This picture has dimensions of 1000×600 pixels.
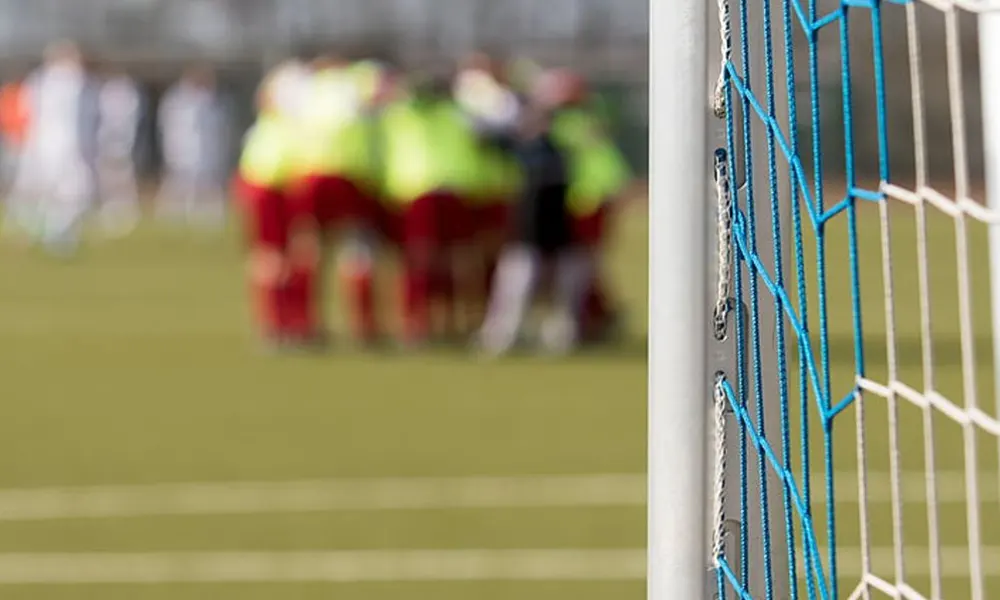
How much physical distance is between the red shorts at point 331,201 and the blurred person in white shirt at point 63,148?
9223 mm

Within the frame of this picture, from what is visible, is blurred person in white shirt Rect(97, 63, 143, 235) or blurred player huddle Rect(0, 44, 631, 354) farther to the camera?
blurred person in white shirt Rect(97, 63, 143, 235)

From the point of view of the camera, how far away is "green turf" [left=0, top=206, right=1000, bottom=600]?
661cm

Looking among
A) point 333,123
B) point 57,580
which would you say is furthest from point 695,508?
point 333,123

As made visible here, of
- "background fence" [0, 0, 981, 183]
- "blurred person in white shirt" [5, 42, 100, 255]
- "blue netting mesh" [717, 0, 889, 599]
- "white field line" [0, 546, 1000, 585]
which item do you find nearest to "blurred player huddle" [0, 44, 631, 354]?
"white field line" [0, 546, 1000, 585]

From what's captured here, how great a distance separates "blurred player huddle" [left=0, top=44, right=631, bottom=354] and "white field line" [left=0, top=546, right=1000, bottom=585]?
5.30 meters

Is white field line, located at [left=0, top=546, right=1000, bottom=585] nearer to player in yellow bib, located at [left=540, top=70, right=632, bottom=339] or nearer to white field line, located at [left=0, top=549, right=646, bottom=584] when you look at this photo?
white field line, located at [left=0, top=549, right=646, bottom=584]

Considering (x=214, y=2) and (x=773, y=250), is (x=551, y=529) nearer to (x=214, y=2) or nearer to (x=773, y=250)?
(x=773, y=250)

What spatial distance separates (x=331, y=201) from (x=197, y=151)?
15414 mm

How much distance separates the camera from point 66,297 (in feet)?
52.0

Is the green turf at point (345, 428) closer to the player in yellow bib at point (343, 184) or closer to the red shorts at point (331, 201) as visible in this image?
the player in yellow bib at point (343, 184)

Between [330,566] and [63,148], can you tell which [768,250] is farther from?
[63,148]

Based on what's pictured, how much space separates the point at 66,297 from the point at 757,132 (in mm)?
13633

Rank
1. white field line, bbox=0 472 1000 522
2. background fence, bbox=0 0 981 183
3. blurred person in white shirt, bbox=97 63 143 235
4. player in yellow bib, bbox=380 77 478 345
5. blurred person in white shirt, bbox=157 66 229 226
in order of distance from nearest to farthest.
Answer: white field line, bbox=0 472 1000 522 < player in yellow bib, bbox=380 77 478 345 < blurred person in white shirt, bbox=97 63 143 235 < blurred person in white shirt, bbox=157 66 229 226 < background fence, bbox=0 0 981 183

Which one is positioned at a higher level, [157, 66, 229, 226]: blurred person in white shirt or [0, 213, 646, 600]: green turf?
[157, 66, 229, 226]: blurred person in white shirt
